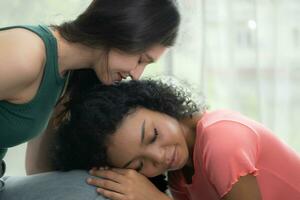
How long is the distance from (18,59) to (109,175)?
0.36 metres

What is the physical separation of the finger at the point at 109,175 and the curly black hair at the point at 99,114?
0.10 feet

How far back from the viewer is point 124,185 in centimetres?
112

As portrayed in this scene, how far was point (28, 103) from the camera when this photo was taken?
1.13 meters

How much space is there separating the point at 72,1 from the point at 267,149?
89 centimetres

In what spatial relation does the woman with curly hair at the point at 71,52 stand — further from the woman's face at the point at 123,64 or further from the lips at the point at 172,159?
the lips at the point at 172,159

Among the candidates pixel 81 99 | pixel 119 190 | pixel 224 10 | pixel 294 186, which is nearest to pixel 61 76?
pixel 81 99

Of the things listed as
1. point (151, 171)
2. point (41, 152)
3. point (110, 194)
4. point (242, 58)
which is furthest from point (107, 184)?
point (242, 58)

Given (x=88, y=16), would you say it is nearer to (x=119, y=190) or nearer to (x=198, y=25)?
(x=119, y=190)

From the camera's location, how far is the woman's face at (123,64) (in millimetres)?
1125

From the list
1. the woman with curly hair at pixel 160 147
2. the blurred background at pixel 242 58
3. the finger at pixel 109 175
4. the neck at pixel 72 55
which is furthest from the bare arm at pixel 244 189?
the blurred background at pixel 242 58

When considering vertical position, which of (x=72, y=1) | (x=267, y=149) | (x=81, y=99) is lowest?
(x=267, y=149)

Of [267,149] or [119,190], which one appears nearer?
[119,190]

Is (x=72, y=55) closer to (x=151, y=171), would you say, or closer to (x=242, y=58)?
(x=151, y=171)

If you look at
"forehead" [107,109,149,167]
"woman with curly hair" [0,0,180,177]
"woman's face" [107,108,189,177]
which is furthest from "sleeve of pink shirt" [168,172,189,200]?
"woman with curly hair" [0,0,180,177]
